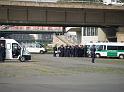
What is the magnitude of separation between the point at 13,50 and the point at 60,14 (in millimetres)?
17198

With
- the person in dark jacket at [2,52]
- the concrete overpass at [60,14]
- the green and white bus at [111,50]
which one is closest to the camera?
the person in dark jacket at [2,52]

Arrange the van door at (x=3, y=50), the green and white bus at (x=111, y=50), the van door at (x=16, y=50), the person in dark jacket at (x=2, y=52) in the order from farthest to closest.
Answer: the green and white bus at (x=111, y=50)
the van door at (x=16, y=50)
the van door at (x=3, y=50)
the person in dark jacket at (x=2, y=52)

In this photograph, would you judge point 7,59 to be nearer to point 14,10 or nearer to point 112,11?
point 14,10

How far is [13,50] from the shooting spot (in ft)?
128

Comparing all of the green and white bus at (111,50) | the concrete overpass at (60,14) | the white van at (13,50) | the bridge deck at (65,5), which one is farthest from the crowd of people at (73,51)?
the white van at (13,50)

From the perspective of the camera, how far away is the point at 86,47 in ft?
190

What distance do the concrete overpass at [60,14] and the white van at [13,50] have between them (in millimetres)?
12221

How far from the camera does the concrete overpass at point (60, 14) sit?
172 ft

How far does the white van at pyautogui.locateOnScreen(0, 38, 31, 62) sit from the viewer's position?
128 feet

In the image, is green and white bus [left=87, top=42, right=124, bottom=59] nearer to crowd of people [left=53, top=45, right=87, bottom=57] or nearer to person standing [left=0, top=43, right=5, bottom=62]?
crowd of people [left=53, top=45, right=87, bottom=57]

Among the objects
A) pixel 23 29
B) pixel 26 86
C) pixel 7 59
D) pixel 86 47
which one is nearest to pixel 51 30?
pixel 23 29

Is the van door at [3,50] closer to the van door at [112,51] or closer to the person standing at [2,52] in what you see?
the person standing at [2,52]

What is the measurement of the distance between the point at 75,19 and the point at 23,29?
7731 centimetres

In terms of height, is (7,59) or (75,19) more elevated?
(75,19)
